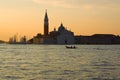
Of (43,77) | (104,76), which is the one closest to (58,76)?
(43,77)

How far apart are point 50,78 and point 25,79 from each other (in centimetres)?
176

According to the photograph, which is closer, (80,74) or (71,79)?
(71,79)

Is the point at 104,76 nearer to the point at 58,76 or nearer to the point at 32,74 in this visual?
the point at 58,76

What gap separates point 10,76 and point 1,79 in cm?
194

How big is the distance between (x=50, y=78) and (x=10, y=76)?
2.92m

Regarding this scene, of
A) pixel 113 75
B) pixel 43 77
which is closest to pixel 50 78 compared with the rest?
pixel 43 77

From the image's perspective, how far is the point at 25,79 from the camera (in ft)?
91.4

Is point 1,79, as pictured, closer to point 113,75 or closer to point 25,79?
point 25,79

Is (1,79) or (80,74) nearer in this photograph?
(1,79)

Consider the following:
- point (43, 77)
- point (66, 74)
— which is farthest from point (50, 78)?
point (66, 74)

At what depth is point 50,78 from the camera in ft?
93.9

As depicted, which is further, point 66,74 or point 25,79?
point 66,74

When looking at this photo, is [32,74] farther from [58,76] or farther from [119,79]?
[119,79]

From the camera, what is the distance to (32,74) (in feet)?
102
